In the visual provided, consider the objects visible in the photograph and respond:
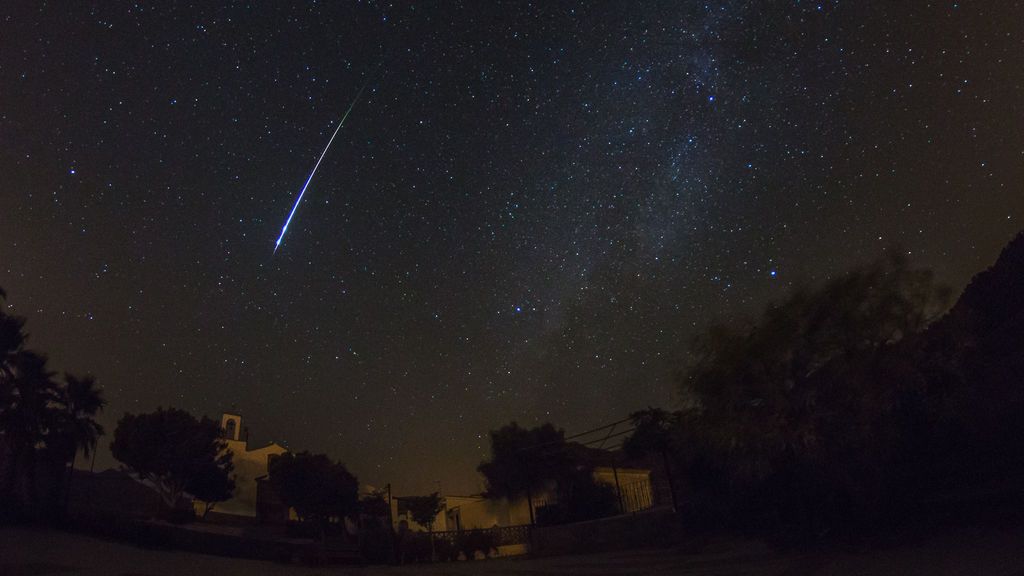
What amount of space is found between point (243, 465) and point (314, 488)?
56.7 ft

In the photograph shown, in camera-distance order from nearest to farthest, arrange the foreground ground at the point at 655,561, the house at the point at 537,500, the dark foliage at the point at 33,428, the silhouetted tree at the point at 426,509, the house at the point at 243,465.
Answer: the foreground ground at the point at 655,561 → the dark foliage at the point at 33,428 → the house at the point at 537,500 → the silhouetted tree at the point at 426,509 → the house at the point at 243,465

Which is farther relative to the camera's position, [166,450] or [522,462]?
[166,450]

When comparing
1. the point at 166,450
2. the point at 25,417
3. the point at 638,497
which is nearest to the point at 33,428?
the point at 25,417

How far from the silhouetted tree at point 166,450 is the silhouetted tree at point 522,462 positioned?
820 inches

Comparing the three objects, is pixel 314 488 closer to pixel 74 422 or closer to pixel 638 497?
pixel 74 422

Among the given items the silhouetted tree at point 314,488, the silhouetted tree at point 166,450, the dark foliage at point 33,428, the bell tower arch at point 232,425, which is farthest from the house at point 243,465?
the dark foliage at point 33,428

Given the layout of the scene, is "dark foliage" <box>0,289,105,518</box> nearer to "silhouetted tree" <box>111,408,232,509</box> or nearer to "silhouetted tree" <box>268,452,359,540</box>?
"silhouetted tree" <box>111,408,232,509</box>

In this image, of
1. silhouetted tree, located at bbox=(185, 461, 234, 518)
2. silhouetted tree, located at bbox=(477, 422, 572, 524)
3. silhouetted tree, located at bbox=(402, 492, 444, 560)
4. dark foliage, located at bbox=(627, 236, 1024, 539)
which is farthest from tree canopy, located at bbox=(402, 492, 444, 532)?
dark foliage, located at bbox=(627, 236, 1024, 539)

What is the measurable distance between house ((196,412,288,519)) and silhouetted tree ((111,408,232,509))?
283 inches

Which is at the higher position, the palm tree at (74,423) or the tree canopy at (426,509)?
the palm tree at (74,423)

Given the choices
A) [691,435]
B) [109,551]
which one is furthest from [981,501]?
[109,551]

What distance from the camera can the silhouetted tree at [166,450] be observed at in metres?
42.9

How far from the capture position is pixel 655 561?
63.9 ft

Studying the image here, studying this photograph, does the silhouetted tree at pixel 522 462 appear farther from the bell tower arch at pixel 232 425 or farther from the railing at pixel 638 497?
the bell tower arch at pixel 232 425
